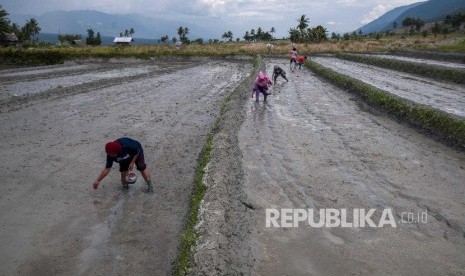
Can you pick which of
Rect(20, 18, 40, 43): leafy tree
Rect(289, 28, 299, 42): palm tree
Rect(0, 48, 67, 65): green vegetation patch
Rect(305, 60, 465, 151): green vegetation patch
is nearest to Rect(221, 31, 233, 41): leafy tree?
Rect(289, 28, 299, 42): palm tree

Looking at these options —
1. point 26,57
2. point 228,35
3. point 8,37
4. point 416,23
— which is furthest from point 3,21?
point 416,23

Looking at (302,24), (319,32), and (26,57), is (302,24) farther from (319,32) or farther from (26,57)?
(26,57)

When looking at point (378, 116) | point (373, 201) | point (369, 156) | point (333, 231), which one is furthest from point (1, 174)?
point (378, 116)

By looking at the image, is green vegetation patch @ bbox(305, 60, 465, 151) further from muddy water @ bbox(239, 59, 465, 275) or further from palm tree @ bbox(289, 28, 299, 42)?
palm tree @ bbox(289, 28, 299, 42)

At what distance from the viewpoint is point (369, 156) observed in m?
9.34

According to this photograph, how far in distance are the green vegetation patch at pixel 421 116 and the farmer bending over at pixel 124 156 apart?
865 cm

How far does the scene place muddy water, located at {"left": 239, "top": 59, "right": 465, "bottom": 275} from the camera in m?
5.07

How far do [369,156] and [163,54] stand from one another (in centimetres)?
4058

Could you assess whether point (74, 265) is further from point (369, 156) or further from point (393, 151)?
point (393, 151)

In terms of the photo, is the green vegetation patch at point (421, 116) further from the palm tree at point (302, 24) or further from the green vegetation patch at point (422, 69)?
the palm tree at point (302, 24)

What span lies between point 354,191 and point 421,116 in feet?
22.4

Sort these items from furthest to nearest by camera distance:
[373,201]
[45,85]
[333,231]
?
[45,85] → [373,201] → [333,231]

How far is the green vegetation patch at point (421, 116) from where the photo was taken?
1072 centimetres

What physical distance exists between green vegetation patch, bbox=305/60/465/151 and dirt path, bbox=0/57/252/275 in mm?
7000
